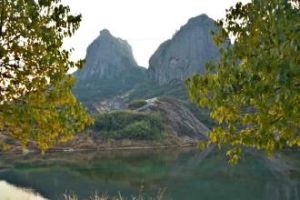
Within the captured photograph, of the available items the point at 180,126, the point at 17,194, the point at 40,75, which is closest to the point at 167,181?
the point at 17,194

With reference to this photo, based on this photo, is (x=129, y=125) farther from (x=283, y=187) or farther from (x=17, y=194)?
(x=17, y=194)

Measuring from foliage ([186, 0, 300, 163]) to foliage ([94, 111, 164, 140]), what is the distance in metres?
154

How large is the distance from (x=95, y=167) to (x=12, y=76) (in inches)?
2737

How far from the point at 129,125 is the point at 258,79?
165 meters

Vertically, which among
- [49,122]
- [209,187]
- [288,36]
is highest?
[288,36]

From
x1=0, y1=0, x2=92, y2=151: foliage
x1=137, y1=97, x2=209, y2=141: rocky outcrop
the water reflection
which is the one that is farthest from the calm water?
x1=137, y1=97, x2=209, y2=141: rocky outcrop

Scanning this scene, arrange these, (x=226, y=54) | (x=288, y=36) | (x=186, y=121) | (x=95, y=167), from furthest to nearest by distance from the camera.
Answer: (x=186, y=121) → (x=95, y=167) → (x=226, y=54) → (x=288, y=36)

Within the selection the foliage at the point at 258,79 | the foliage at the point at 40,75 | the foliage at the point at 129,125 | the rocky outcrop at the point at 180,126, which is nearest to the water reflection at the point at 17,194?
the foliage at the point at 40,75

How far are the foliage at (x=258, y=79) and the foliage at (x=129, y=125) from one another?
15408 centimetres

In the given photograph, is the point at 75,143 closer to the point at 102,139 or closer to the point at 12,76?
the point at 102,139

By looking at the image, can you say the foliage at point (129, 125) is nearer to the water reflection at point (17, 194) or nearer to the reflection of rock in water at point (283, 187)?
the reflection of rock in water at point (283, 187)

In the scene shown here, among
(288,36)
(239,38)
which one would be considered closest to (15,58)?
(239,38)

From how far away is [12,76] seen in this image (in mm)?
17047

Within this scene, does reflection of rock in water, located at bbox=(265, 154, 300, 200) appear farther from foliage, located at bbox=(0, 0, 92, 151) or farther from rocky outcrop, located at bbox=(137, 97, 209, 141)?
rocky outcrop, located at bbox=(137, 97, 209, 141)
